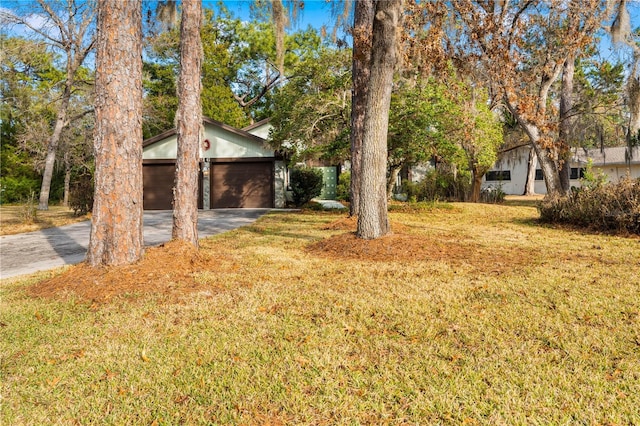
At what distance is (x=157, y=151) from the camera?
1889 cm

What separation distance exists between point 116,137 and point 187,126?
1.81m

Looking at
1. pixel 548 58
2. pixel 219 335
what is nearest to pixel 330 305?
pixel 219 335

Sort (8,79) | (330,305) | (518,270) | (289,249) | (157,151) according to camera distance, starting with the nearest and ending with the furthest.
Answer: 1. (330,305)
2. (518,270)
3. (289,249)
4. (157,151)
5. (8,79)

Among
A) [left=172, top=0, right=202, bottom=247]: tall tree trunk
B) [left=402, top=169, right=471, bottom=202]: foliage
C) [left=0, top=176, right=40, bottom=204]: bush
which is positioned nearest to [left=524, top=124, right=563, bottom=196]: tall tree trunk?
[left=402, top=169, right=471, bottom=202]: foliage

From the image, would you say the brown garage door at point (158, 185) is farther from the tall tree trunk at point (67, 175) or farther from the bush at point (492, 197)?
the bush at point (492, 197)

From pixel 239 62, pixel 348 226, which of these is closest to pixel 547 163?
pixel 348 226

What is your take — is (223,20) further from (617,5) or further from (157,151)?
(617,5)

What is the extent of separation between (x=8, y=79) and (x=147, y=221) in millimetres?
19351

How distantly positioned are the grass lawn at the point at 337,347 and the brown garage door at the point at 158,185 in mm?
14350

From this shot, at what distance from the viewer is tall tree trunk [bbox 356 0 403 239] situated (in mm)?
6578

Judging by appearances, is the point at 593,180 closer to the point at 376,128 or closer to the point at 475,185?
the point at 475,185

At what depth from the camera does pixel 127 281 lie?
4.39 meters

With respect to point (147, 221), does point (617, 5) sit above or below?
above

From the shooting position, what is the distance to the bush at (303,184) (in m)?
18.5
